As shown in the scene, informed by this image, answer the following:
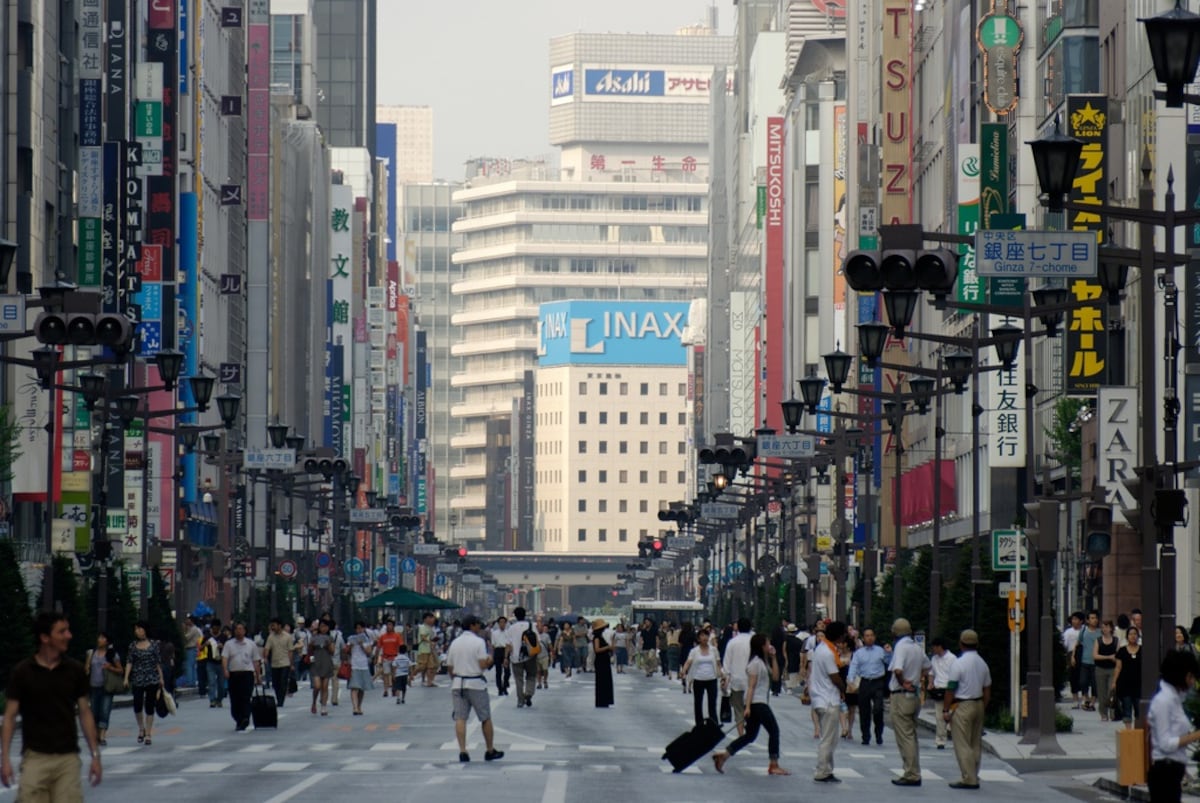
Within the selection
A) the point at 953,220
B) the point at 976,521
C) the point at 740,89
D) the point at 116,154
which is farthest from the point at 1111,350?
the point at 740,89

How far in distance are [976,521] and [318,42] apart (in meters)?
153

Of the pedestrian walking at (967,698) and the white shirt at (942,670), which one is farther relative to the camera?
the white shirt at (942,670)

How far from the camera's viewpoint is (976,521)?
4453cm

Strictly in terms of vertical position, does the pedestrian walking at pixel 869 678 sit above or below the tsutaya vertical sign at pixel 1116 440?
below

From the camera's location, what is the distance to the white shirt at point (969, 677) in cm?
2619

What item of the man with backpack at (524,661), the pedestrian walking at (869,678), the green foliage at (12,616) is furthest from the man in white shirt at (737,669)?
the man with backpack at (524,661)

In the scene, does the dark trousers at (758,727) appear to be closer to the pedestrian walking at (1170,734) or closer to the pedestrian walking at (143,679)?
the pedestrian walking at (143,679)

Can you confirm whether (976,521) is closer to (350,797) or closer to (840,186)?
(350,797)

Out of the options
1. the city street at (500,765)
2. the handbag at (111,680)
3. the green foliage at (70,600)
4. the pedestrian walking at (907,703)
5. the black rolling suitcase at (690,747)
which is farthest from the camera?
the green foliage at (70,600)

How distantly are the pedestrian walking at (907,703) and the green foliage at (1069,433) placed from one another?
1198 inches

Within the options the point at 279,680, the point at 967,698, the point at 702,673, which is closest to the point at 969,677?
the point at 967,698

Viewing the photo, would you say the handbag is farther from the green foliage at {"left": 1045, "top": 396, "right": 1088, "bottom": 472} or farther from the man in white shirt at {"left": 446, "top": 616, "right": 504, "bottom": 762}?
the green foliage at {"left": 1045, "top": 396, "right": 1088, "bottom": 472}

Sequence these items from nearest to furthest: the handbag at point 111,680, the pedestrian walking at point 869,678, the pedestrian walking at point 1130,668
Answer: the handbag at point 111,680 → the pedestrian walking at point 1130,668 → the pedestrian walking at point 869,678

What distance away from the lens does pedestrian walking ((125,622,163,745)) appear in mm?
34750
